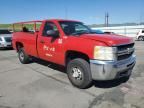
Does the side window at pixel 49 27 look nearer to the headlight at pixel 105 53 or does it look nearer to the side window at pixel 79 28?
the side window at pixel 79 28

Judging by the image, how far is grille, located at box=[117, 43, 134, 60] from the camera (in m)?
5.13

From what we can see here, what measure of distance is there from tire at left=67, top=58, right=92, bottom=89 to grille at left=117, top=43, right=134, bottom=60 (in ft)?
2.76

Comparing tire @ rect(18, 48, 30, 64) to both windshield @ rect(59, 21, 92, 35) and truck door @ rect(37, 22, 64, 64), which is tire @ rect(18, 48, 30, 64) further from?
windshield @ rect(59, 21, 92, 35)

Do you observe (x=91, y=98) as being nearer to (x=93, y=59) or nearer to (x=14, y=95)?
(x=93, y=59)

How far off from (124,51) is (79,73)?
1.31 m

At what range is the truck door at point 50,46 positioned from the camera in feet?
20.4

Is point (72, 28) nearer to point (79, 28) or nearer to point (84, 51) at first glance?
point (79, 28)

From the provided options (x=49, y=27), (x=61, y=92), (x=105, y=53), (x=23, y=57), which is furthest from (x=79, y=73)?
(x=23, y=57)

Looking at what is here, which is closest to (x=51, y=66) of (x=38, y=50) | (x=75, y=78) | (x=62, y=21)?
(x=38, y=50)

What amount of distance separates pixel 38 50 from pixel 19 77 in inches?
46.2

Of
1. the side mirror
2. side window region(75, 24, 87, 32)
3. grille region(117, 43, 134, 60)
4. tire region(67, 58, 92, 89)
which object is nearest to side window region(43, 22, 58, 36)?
the side mirror

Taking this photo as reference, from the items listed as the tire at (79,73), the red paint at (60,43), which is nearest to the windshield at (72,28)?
the red paint at (60,43)

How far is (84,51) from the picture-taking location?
5.21m

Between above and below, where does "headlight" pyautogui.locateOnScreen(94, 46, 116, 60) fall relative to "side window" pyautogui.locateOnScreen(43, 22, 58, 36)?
below
